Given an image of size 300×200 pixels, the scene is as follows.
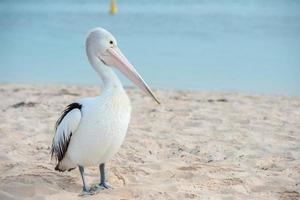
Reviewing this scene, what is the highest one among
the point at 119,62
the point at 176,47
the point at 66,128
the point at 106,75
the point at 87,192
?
the point at 176,47

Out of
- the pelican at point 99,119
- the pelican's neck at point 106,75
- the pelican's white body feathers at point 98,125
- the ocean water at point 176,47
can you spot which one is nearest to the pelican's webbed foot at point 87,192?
the pelican at point 99,119

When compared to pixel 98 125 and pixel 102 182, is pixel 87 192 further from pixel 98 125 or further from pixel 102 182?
pixel 98 125

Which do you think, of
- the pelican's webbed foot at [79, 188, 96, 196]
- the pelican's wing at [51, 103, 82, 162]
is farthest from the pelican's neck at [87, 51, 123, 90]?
the pelican's webbed foot at [79, 188, 96, 196]

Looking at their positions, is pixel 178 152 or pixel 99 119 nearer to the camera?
pixel 99 119

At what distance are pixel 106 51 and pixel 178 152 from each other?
160cm

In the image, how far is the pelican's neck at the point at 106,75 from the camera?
3.89 m

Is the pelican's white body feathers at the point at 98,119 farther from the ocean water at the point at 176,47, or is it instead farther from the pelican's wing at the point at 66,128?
the ocean water at the point at 176,47

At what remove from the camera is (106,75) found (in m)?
3.95

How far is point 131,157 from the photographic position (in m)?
5.01

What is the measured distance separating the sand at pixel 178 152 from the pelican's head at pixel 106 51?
0.80m

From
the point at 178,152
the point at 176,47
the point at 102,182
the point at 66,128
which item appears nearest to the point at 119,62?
the point at 66,128

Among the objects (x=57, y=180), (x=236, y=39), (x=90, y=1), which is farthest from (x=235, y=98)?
(x=90, y=1)

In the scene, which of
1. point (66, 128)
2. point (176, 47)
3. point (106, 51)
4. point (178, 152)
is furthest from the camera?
point (176, 47)

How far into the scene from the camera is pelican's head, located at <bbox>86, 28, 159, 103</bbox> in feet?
13.1
